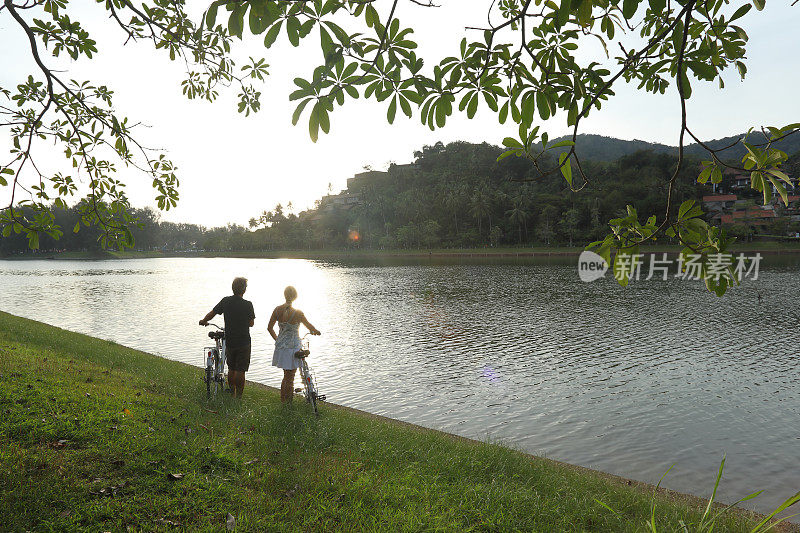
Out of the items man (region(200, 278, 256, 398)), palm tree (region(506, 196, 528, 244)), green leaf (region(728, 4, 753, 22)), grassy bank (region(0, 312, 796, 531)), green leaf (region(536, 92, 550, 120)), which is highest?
palm tree (region(506, 196, 528, 244))

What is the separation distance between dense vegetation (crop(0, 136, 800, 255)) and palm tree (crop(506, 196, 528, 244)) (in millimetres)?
231

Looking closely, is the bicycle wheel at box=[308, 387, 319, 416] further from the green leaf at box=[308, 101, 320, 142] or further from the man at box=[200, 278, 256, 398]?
the green leaf at box=[308, 101, 320, 142]

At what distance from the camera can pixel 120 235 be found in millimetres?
5055

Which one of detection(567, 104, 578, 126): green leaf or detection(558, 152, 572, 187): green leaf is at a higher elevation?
detection(567, 104, 578, 126): green leaf

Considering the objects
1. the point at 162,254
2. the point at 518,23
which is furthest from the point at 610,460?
the point at 162,254

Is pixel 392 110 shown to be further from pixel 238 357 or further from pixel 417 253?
pixel 417 253

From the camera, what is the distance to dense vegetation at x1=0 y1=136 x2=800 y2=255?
9825 centimetres

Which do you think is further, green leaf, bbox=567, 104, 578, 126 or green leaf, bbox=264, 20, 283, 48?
green leaf, bbox=567, 104, 578, 126

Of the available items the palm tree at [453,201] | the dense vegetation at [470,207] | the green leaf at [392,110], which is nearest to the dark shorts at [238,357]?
the green leaf at [392,110]

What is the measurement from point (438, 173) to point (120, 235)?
5625 inches

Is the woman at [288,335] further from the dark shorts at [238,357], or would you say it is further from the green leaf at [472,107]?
the green leaf at [472,107]

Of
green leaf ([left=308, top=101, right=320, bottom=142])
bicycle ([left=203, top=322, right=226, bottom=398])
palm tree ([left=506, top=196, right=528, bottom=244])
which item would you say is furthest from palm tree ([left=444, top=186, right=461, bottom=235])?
green leaf ([left=308, top=101, right=320, bottom=142])

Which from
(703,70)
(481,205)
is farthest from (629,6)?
(481,205)

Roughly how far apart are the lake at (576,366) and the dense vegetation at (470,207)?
51.7 meters
